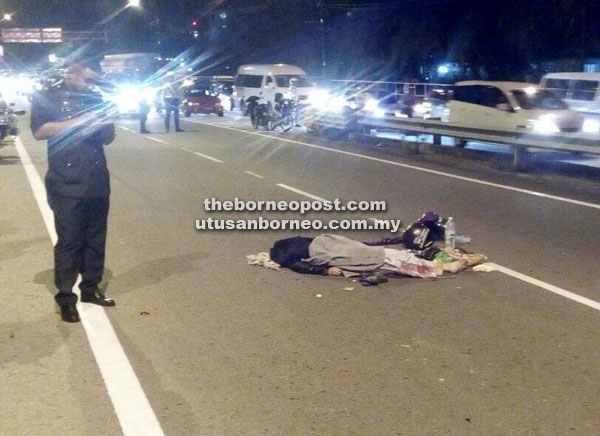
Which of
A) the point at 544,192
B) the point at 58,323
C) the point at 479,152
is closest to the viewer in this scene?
the point at 58,323

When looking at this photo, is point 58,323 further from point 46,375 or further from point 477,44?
point 477,44

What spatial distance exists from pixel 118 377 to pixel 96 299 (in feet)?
5.84

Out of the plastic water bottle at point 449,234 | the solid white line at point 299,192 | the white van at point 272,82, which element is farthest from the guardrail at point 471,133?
the white van at point 272,82

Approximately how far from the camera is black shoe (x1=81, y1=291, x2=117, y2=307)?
6938mm

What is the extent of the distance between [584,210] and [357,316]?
6.21 meters

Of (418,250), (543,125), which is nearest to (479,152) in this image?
(543,125)

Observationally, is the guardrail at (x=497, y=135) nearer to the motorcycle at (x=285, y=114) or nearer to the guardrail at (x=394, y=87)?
the motorcycle at (x=285, y=114)

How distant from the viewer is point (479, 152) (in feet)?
57.5

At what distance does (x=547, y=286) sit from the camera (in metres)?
7.58

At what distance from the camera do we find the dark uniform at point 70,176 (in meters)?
6.35

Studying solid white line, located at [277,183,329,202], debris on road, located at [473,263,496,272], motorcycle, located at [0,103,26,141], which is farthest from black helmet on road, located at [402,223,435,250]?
motorcycle, located at [0,103,26,141]

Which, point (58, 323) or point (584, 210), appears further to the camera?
point (584, 210)

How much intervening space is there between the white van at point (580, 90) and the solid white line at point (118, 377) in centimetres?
1775

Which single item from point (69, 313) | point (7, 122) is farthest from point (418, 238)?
point (7, 122)
